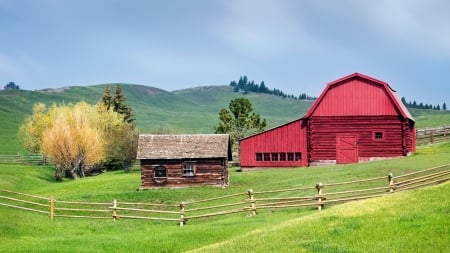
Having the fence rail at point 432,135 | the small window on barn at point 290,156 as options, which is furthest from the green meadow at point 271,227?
the fence rail at point 432,135

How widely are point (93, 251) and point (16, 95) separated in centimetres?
17001

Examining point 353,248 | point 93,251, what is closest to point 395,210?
point 353,248

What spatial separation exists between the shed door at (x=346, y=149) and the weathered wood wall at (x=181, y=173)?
41.2 ft

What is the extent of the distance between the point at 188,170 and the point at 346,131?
15722 mm

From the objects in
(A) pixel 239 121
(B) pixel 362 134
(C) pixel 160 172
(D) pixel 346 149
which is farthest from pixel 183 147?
(A) pixel 239 121

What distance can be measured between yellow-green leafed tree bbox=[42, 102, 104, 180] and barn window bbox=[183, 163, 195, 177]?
20493 millimetres

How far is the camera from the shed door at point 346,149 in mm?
51469

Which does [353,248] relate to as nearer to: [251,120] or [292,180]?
[292,180]

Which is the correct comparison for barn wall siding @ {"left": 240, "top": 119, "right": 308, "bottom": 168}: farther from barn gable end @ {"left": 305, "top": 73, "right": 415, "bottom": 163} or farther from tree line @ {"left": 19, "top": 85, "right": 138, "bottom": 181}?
tree line @ {"left": 19, "top": 85, "right": 138, "bottom": 181}

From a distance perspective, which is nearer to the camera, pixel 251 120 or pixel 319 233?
pixel 319 233

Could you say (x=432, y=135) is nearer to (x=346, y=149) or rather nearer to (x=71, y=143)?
(x=346, y=149)

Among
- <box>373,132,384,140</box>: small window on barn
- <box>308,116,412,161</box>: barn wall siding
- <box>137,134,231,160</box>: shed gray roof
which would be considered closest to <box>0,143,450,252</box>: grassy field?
<box>137,134,231,160</box>: shed gray roof

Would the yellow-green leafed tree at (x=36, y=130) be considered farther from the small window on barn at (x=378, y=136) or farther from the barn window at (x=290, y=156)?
the small window on barn at (x=378, y=136)

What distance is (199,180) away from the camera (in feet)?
146
